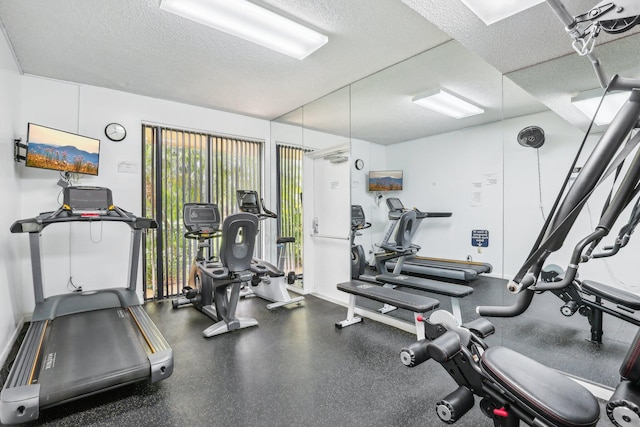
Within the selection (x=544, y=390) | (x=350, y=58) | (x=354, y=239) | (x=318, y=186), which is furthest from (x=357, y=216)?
(x=544, y=390)

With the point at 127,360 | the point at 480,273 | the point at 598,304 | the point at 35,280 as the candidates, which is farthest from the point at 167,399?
the point at 598,304

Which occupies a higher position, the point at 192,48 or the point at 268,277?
the point at 192,48

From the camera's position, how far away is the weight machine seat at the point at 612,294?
2.16 meters

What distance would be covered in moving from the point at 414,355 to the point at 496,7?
6.77 feet

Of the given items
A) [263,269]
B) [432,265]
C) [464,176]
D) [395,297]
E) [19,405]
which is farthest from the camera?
[263,269]

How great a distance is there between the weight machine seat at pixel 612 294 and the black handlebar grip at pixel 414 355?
74.1 inches

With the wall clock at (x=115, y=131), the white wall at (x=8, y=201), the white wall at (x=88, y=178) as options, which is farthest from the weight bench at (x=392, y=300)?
the wall clock at (x=115, y=131)

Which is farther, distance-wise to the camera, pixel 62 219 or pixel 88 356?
pixel 62 219

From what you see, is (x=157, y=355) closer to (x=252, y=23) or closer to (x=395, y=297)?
(x=395, y=297)

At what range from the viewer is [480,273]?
10.2ft

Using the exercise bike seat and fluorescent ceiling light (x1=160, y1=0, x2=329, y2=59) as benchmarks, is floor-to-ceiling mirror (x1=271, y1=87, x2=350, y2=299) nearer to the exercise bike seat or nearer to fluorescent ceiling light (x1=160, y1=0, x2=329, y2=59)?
the exercise bike seat

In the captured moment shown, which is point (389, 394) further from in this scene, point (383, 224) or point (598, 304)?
point (383, 224)

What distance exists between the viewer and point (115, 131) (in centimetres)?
395

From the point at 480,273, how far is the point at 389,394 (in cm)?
159
